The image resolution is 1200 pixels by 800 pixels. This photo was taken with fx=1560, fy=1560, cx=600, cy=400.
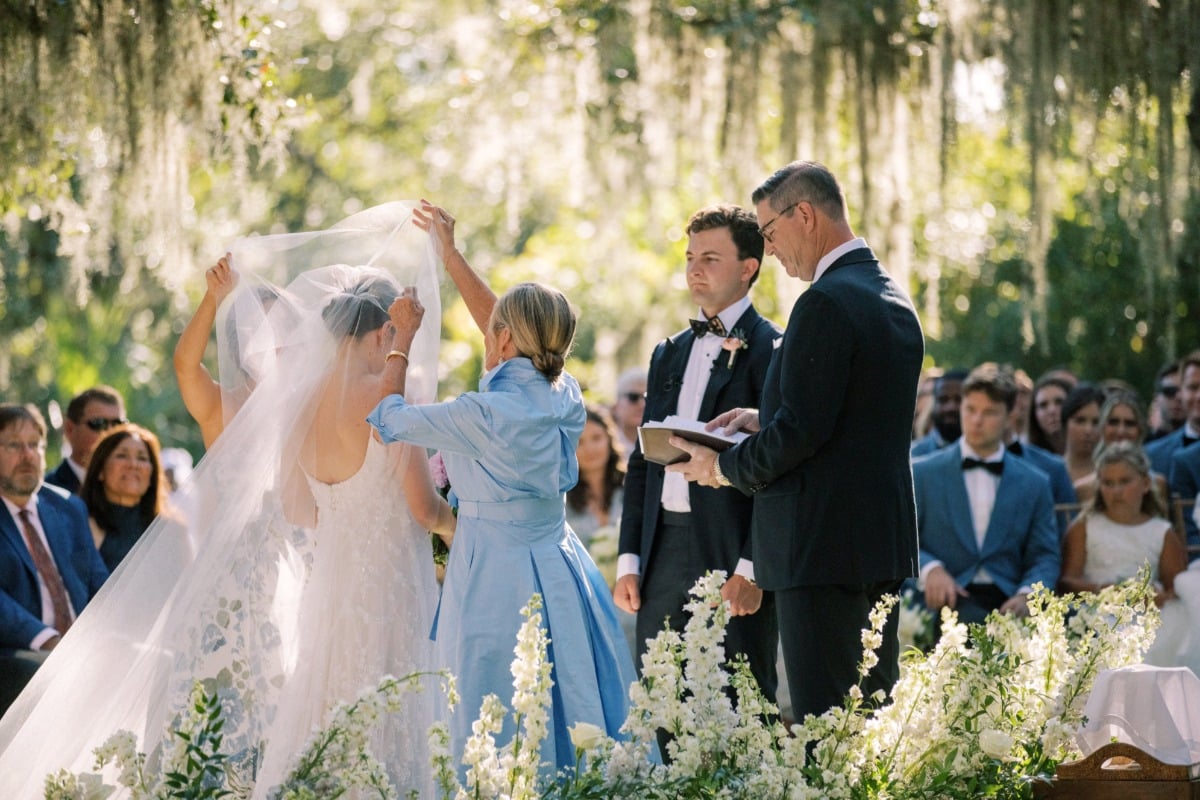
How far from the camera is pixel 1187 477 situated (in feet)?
25.7

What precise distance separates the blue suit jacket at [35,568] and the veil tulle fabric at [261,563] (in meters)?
1.83

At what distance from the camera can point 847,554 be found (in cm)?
415

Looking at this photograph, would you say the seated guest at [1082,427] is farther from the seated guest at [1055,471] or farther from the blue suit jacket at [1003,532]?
the blue suit jacket at [1003,532]

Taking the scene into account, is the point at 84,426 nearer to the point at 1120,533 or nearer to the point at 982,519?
the point at 982,519

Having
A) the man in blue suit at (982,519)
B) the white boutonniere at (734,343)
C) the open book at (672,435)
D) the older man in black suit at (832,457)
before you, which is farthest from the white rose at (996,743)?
the man in blue suit at (982,519)

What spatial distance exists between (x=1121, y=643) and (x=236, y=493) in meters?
2.51

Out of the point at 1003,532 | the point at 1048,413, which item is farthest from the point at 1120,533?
the point at 1048,413

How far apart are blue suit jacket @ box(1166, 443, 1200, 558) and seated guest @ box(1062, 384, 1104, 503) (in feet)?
1.56


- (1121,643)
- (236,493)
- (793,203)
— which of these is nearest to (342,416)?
→ (236,493)

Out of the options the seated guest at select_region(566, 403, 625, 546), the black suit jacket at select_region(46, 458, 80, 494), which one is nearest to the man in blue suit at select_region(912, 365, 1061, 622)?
the seated guest at select_region(566, 403, 625, 546)

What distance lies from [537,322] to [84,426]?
3.86 meters

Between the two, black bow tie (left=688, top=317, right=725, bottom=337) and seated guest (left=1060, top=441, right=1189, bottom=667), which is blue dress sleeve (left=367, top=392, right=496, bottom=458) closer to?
black bow tie (left=688, top=317, right=725, bottom=337)

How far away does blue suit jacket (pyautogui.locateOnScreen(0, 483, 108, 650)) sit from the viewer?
20.0ft

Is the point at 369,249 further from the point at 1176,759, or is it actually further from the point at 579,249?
the point at 579,249
